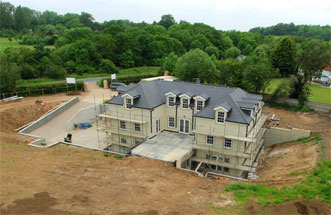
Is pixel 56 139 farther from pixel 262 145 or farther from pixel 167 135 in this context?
pixel 262 145

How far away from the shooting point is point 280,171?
2397 cm

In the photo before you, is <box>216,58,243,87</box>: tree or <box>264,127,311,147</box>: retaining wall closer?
<box>264,127,311,147</box>: retaining wall

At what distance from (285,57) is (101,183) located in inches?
2577

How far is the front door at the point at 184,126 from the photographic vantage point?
3005 cm

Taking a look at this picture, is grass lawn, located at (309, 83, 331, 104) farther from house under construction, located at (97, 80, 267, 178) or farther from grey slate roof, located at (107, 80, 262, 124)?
grey slate roof, located at (107, 80, 262, 124)

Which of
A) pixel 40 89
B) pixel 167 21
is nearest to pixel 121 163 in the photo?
pixel 40 89

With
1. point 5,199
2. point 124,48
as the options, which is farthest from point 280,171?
point 124,48

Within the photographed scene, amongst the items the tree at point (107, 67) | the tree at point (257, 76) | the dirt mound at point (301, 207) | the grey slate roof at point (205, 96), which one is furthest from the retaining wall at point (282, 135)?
the tree at point (107, 67)

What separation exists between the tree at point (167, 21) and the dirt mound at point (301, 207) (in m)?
137

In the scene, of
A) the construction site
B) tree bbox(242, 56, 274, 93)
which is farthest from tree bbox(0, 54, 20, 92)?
tree bbox(242, 56, 274, 93)

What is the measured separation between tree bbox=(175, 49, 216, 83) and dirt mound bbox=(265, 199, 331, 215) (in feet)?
120

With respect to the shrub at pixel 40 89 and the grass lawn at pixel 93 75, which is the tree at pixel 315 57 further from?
the shrub at pixel 40 89

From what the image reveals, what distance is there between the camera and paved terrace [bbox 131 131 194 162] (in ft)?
82.6

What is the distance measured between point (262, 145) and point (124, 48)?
52769 millimetres
